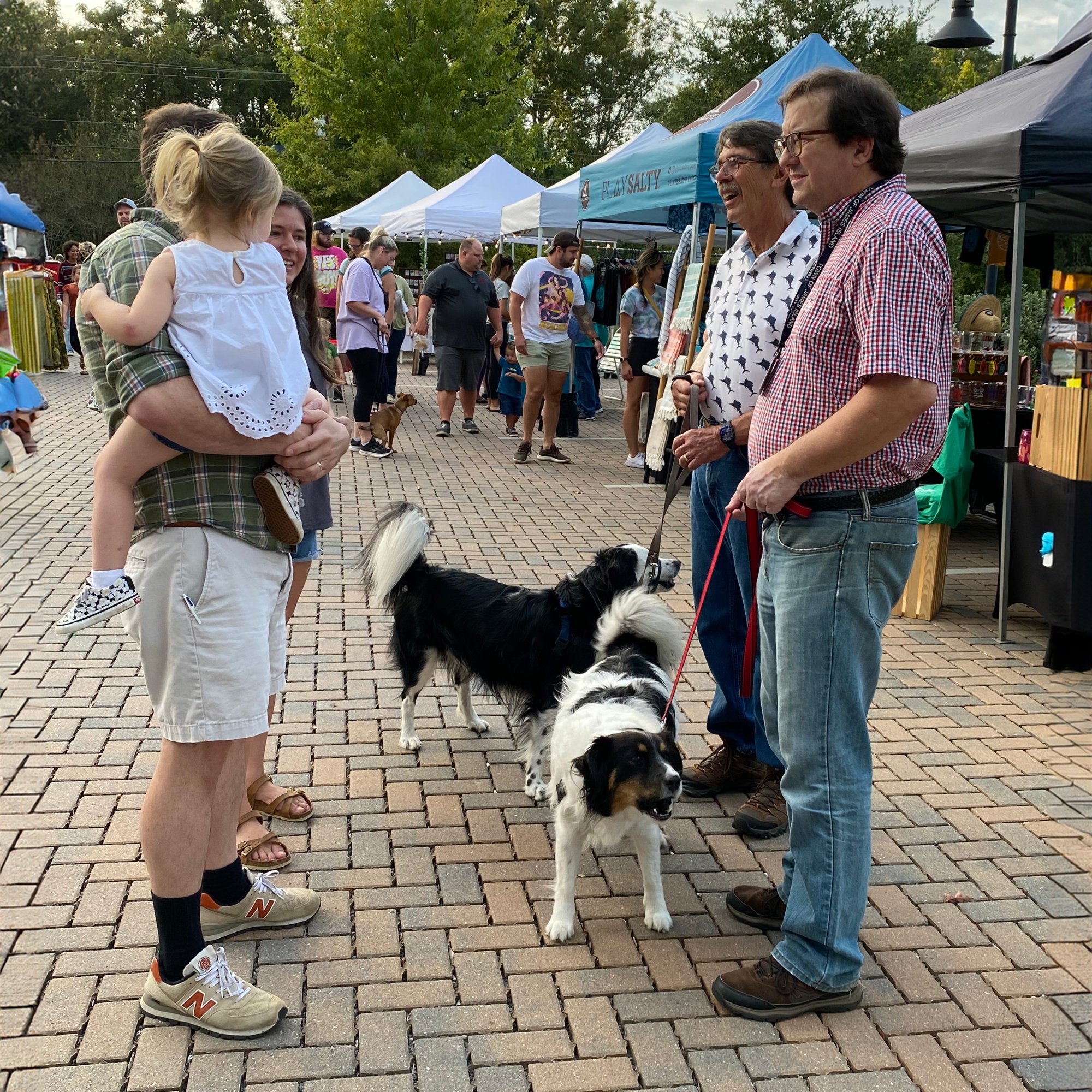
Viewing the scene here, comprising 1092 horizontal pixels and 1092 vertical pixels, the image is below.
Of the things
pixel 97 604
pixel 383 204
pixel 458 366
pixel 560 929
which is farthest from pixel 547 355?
pixel 383 204

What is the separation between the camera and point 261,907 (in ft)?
9.65

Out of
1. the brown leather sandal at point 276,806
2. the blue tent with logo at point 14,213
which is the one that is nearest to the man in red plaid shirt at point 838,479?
the brown leather sandal at point 276,806

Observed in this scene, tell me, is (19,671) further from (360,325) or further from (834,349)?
(360,325)

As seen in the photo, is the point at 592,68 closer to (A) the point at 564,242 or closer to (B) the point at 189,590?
(A) the point at 564,242

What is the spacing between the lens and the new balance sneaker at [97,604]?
7.06 feet

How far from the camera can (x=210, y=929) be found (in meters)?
Answer: 2.89

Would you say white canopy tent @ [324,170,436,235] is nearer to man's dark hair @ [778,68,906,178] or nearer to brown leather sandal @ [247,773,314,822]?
brown leather sandal @ [247,773,314,822]

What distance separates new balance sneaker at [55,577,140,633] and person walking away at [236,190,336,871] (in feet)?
3.07

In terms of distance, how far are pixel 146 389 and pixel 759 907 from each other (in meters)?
2.22

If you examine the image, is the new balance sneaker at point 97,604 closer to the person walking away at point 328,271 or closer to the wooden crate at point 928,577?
the wooden crate at point 928,577

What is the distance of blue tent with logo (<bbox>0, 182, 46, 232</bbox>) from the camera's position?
44.2ft

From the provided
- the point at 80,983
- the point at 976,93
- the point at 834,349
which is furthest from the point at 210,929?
the point at 976,93

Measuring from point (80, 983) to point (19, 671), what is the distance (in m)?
2.56

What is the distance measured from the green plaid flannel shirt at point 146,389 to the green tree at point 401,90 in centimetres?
2832
